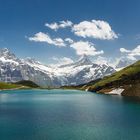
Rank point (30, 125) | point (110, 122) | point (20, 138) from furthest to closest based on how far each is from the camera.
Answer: point (110, 122) < point (30, 125) < point (20, 138)

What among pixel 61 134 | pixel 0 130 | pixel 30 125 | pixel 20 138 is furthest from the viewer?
pixel 30 125

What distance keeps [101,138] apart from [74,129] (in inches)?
480

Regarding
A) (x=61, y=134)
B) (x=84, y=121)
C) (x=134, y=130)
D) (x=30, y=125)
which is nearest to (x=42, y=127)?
(x=30, y=125)

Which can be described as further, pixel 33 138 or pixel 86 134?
pixel 86 134

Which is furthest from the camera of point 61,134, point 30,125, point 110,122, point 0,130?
point 110,122

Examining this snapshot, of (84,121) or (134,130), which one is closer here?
(134,130)

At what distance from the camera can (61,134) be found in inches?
2945

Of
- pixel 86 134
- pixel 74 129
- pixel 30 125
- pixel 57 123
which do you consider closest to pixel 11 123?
pixel 30 125

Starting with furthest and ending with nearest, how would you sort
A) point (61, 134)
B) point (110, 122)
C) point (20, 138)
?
1. point (110, 122)
2. point (61, 134)
3. point (20, 138)

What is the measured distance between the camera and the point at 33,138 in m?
69.7

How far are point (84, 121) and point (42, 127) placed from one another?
18180mm

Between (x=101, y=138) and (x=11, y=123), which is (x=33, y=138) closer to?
(x=101, y=138)

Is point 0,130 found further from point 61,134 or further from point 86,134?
point 86,134

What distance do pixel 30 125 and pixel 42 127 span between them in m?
5.45
